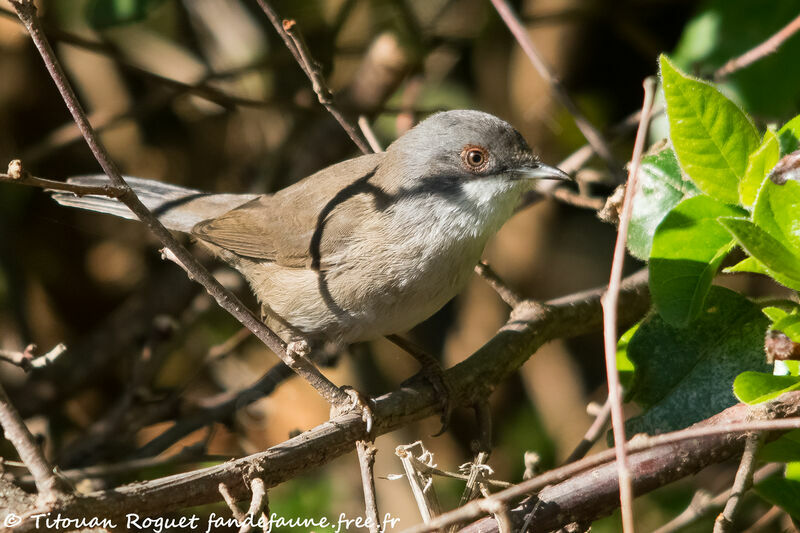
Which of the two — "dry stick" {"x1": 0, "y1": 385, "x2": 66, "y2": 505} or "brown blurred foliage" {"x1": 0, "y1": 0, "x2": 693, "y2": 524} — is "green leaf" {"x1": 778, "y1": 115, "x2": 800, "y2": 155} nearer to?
"dry stick" {"x1": 0, "y1": 385, "x2": 66, "y2": 505}

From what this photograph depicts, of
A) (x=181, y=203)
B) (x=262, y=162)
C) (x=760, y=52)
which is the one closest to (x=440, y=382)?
(x=760, y=52)

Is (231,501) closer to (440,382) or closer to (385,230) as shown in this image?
(440,382)

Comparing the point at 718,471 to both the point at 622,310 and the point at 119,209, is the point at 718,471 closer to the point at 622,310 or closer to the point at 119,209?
the point at 622,310

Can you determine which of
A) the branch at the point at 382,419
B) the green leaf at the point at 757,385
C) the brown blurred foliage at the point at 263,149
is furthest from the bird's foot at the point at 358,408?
the brown blurred foliage at the point at 263,149

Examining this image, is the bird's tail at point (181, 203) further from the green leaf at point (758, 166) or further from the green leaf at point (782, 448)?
the green leaf at point (782, 448)

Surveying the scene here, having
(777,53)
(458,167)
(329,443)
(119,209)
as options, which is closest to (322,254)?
(458,167)

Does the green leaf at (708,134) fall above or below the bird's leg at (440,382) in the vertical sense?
below

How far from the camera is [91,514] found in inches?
68.8

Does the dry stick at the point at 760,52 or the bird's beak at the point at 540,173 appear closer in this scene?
the dry stick at the point at 760,52

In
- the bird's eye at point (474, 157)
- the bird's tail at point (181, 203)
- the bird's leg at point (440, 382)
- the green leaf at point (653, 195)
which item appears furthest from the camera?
the bird's tail at point (181, 203)

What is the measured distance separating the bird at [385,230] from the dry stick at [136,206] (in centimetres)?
115

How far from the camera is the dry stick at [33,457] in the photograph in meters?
1.74

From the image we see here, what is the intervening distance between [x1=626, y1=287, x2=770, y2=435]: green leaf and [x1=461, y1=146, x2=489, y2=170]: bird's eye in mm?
1429

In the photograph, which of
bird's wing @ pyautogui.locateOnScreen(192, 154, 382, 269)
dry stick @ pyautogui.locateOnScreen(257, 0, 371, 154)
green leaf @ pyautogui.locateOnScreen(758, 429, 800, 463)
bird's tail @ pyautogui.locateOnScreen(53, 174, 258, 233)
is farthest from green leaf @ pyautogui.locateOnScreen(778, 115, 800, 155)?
bird's tail @ pyautogui.locateOnScreen(53, 174, 258, 233)
